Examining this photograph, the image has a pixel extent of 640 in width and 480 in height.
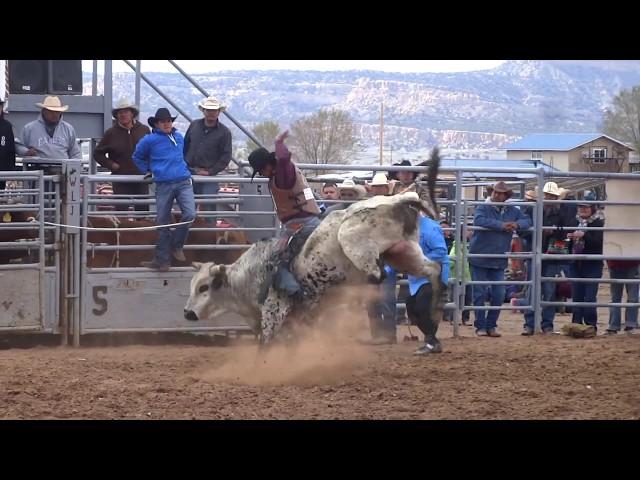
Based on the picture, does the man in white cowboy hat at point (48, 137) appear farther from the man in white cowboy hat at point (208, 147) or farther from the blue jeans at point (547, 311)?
the blue jeans at point (547, 311)

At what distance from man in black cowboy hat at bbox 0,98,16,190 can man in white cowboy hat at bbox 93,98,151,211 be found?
39.3 inches

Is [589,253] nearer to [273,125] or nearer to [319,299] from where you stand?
[319,299]

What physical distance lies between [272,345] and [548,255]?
405 cm

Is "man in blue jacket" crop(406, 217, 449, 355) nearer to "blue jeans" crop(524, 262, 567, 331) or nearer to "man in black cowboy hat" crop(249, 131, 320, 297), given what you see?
"man in black cowboy hat" crop(249, 131, 320, 297)

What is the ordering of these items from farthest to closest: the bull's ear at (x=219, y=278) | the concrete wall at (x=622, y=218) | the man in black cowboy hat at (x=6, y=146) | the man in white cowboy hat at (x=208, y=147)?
1. the concrete wall at (x=622, y=218)
2. the man in white cowboy hat at (x=208, y=147)
3. the man in black cowboy hat at (x=6, y=146)
4. the bull's ear at (x=219, y=278)

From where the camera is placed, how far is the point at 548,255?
1156cm

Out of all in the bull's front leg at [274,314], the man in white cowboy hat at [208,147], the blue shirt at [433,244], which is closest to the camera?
the bull's front leg at [274,314]

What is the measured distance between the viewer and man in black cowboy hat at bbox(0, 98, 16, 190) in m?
10.3

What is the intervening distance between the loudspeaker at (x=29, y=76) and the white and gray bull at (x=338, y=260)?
14.9ft

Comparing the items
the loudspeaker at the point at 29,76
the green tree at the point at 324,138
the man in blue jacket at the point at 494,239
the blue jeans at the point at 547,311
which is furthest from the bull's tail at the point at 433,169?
the green tree at the point at 324,138

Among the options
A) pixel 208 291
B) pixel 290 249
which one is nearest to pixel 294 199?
pixel 290 249

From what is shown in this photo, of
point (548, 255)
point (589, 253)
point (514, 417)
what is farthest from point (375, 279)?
point (589, 253)

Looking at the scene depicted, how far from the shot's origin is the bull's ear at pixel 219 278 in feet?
30.6

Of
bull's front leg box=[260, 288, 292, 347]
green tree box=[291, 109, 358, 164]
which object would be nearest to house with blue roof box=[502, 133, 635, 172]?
green tree box=[291, 109, 358, 164]
